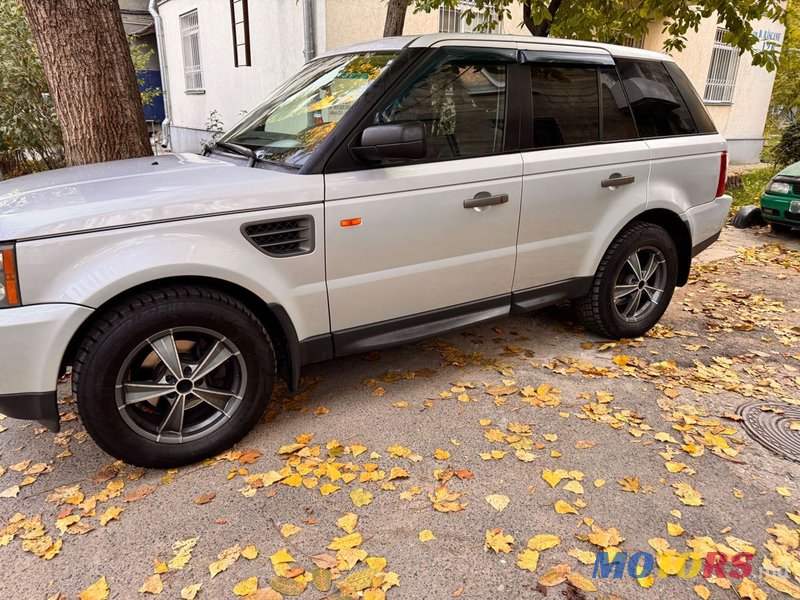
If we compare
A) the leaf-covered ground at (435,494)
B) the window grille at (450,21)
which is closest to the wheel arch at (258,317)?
the leaf-covered ground at (435,494)

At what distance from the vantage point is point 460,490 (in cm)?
269

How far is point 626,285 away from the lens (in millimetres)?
4281

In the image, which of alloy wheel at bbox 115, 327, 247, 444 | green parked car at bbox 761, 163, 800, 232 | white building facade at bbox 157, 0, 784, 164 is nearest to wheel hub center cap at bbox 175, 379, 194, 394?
alloy wheel at bbox 115, 327, 247, 444

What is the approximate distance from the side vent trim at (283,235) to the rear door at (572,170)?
138cm

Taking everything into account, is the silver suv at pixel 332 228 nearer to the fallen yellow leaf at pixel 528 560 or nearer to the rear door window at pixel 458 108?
the rear door window at pixel 458 108

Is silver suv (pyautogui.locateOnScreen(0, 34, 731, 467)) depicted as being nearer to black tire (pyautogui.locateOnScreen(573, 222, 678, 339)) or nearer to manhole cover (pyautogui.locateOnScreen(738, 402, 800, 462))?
black tire (pyautogui.locateOnScreen(573, 222, 678, 339))

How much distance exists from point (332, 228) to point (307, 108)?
92cm

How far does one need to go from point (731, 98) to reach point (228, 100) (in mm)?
12716

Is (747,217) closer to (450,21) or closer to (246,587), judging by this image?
(450,21)

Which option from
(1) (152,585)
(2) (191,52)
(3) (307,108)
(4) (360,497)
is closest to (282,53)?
(2) (191,52)

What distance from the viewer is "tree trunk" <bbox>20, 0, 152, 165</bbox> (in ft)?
13.6

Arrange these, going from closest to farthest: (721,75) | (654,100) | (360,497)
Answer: (360,497), (654,100), (721,75)

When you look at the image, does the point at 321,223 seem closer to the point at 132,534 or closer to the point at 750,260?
the point at 132,534

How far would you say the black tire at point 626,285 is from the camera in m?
4.07
